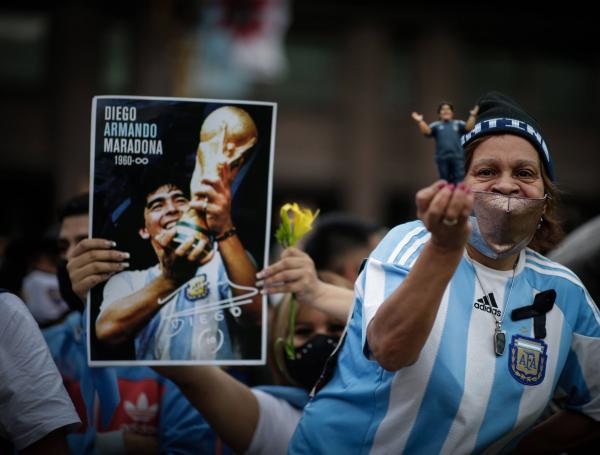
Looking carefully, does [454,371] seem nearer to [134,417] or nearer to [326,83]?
[134,417]

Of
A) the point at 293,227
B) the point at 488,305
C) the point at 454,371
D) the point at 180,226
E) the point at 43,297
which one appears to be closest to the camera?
the point at 454,371

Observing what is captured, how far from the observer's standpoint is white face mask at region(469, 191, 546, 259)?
211cm

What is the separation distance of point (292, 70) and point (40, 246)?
15.9 metres


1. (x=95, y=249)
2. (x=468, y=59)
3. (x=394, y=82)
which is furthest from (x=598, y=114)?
(x=95, y=249)

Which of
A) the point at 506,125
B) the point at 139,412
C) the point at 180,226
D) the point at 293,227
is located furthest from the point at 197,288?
the point at 506,125

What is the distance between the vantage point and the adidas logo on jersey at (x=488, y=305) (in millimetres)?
2133

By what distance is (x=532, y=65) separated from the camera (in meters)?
20.2

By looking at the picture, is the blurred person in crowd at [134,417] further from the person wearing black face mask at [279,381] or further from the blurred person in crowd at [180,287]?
the blurred person in crowd at [180,287]

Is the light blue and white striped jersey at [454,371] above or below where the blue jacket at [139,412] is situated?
above

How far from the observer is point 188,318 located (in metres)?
2.43

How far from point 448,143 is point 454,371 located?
2.07 feet

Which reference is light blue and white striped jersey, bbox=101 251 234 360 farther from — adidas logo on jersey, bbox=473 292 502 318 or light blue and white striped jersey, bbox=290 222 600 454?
adidas logo on jersey, bbox=473 292 502 318

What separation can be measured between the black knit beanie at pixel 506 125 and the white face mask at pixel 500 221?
0.16 metres

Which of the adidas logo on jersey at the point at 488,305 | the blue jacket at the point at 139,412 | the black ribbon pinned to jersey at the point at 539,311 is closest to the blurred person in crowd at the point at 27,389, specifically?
the blue jacket at the point at 139,412
